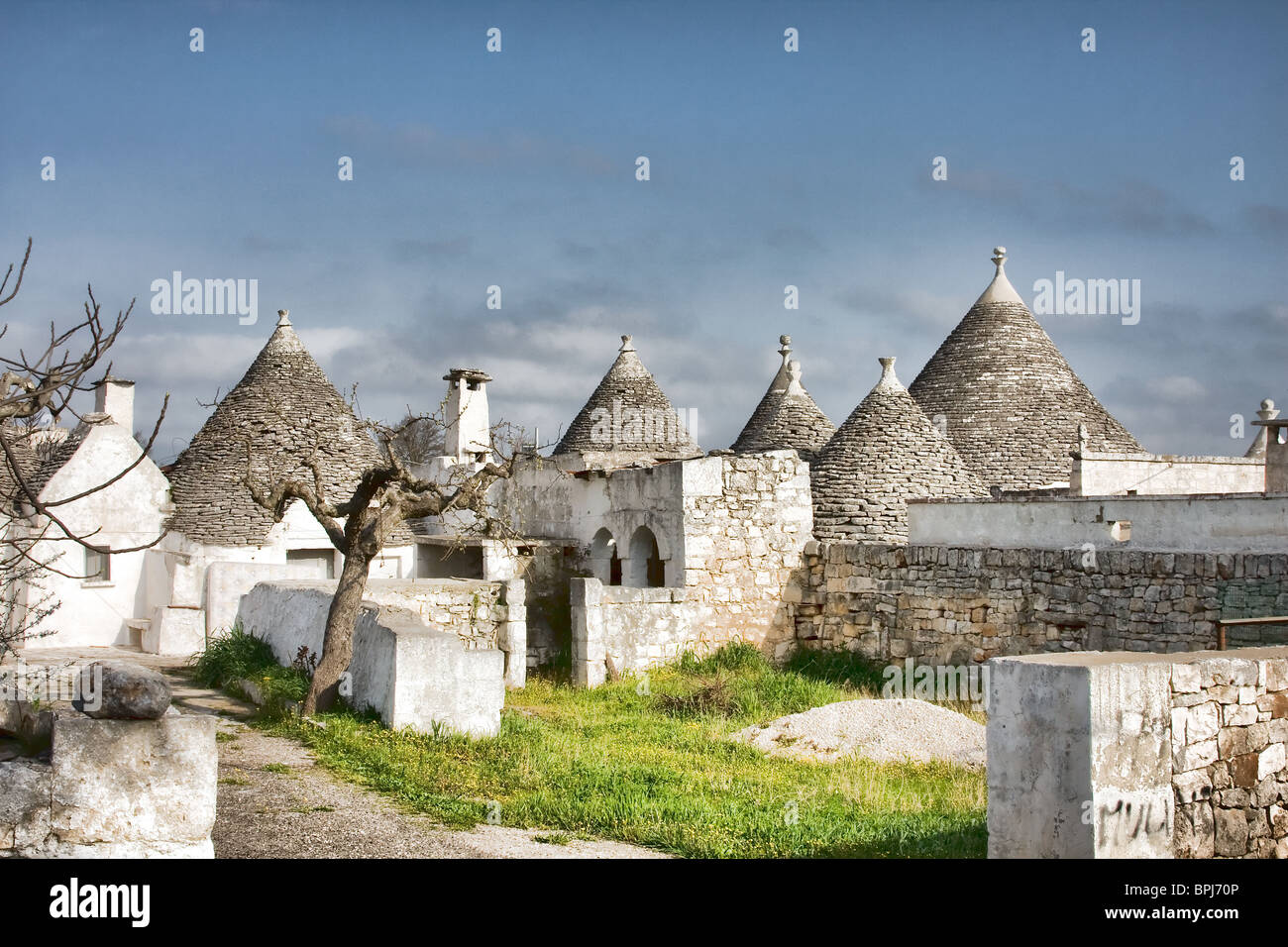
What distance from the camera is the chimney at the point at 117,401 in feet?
59.4

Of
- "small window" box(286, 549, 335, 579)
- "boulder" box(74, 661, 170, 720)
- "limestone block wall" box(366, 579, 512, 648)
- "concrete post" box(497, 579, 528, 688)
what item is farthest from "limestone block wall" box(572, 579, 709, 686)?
"boulder" box(74, 661, 170, 720)

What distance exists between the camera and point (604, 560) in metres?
16.7

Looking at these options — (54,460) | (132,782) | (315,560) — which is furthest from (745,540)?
(54,460)

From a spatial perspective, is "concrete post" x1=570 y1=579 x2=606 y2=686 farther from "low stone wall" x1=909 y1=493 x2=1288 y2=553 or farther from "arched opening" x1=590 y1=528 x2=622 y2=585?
"low stone wall" x1=909 y1=493 x2=1288 y2=553

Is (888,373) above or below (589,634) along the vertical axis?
above

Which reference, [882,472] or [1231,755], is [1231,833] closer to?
[1231,755]

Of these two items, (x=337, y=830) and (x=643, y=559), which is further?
(x=643, y=559)

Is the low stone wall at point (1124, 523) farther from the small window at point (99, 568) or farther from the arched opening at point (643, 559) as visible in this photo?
the small window at point (99, 568)

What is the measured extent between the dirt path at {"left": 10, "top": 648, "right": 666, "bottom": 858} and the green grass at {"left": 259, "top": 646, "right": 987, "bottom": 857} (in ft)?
0.60

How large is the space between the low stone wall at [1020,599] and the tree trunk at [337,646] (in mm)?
6567

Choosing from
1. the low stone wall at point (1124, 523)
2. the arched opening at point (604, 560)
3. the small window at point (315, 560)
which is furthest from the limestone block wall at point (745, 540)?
the small window at point (315, 560)

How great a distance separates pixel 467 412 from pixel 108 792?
15.2m
